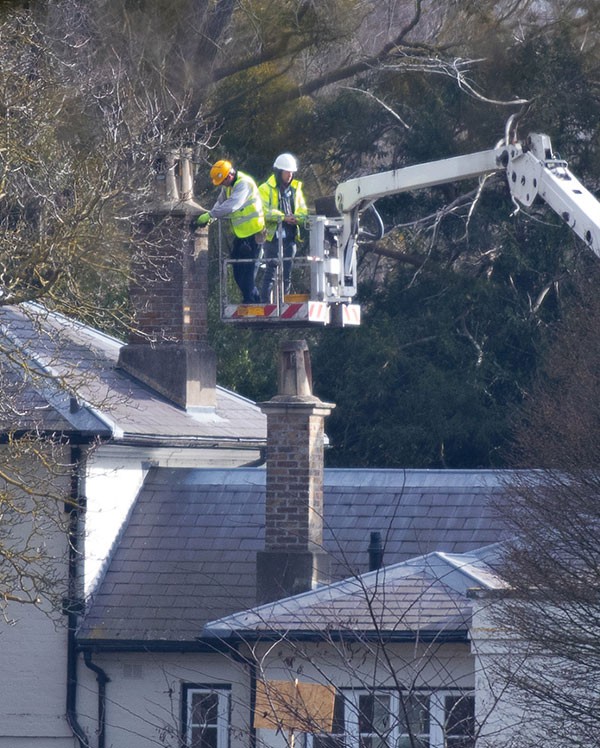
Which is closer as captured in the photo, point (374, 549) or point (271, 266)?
point (374, 549)

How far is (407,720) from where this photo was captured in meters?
6.79

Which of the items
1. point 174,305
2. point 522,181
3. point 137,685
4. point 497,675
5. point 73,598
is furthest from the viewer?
point 174,305

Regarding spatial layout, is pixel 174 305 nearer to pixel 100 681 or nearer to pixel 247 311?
pixel 247 311

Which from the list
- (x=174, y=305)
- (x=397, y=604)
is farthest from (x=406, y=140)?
(x=397, y=604)

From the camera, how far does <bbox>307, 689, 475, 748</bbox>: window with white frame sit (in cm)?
796

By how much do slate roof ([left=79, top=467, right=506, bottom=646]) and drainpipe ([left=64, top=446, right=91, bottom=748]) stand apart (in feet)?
0.64

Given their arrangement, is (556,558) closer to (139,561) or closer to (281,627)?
(281,627)

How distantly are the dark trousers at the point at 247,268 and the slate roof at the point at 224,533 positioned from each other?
7.56 feet

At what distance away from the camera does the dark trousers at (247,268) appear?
677 inches

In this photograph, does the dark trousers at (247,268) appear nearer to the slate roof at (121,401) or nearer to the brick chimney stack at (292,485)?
the brick chimney stack at (292,485)

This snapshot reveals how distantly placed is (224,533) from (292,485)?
1595 millimetres

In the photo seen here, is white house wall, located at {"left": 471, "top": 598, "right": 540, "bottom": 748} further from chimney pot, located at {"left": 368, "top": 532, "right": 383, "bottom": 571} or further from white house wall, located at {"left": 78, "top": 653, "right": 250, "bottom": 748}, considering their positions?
white house wall, located at {"left": 78, "top": 653, "right": 250, "bottom": 748}

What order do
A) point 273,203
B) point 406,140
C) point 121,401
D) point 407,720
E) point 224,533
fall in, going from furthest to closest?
point 406,140 → point 224,533 → point 121,401 → point 273,203 → point 407,720

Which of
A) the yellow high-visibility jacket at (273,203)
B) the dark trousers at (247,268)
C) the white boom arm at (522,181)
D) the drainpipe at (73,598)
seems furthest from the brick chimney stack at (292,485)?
the white boom arm at (522,181)
